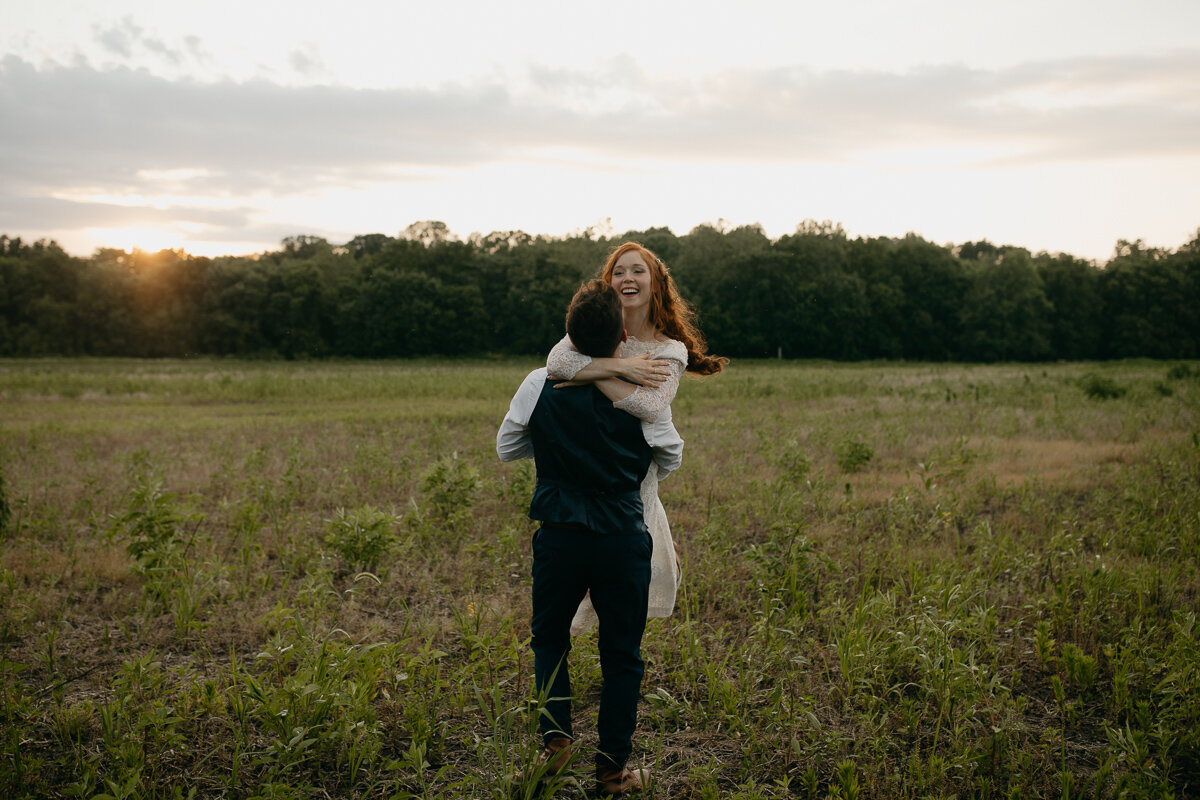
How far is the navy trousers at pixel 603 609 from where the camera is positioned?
2.70 m

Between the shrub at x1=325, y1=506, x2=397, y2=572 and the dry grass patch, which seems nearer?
the shrub at x1=325, y1=506, x2=397, y2=572

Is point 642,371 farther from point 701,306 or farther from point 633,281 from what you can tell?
point 701,306

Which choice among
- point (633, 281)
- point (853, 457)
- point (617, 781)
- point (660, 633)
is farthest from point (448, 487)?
point (853, 457)

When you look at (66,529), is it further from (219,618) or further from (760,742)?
(760,742)

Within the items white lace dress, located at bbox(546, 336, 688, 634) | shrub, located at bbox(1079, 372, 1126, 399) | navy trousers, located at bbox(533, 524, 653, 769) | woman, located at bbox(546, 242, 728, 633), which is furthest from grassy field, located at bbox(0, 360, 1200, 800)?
shrub, located at bbox(1079, 372, 1126, 399)

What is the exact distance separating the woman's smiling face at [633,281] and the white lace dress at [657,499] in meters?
0.17

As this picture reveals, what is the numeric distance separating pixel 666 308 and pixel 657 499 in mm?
898

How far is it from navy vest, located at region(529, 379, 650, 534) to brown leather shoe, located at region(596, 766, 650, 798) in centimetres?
108

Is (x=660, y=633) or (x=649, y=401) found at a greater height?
(x=649, y=401)

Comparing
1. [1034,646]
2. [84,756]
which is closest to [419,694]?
[84,756]

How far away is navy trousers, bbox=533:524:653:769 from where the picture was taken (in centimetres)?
270

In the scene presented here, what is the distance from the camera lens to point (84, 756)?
3.25 m

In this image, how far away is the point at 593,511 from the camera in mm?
2666

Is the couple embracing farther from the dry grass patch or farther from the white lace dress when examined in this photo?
the dry grass patch
